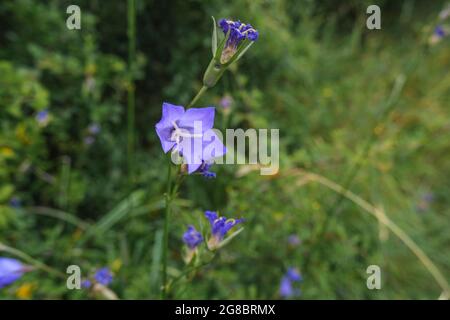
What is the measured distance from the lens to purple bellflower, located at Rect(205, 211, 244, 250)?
42.8 inches

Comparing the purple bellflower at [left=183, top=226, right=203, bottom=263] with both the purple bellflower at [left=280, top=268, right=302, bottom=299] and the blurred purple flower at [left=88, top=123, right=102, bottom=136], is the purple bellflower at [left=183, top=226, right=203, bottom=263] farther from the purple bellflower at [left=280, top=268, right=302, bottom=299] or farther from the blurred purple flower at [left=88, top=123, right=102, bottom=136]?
the blurred purple flower at [left=88, top=123, right=102, bottom=136]

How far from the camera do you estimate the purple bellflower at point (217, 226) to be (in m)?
1.09

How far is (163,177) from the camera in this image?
2188 millimetres

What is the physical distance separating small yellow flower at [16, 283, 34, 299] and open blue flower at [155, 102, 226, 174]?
A: 0.95 metres

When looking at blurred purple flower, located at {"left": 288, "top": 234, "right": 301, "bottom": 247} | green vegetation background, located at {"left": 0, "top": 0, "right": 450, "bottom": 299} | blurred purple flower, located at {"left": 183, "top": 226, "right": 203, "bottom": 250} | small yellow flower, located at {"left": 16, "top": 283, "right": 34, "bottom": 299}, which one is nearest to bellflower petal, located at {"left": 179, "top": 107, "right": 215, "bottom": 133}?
blurred purple flower, located at {"left": 183, "top": 226, "right": 203, "bottom": 250}

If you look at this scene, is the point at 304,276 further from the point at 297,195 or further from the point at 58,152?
the point at 58,152

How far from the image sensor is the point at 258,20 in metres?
2.32

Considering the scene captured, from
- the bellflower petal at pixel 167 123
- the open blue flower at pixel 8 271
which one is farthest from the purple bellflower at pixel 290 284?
the bellflower petal at pixel 167 123
